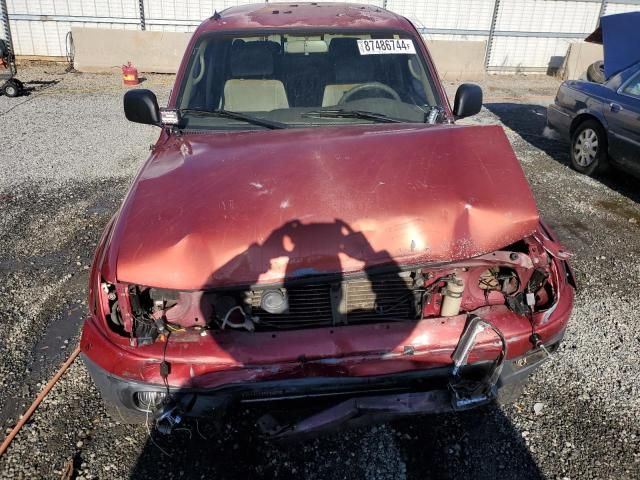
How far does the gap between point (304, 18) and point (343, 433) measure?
2914 mm

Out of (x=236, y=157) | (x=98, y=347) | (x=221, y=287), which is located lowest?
(x=98, y=347)

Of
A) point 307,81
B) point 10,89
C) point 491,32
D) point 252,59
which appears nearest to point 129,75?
point 10,89

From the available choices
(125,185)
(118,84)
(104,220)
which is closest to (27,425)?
(104,220)

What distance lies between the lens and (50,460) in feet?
8.39

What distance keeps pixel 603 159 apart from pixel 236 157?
5610 millimetres

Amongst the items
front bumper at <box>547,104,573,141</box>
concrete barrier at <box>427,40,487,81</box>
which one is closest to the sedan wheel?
front bumper at <box>547,104,573,141</box>

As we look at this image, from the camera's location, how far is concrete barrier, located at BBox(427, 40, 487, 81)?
551 inches

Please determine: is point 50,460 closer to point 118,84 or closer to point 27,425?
point 27,425

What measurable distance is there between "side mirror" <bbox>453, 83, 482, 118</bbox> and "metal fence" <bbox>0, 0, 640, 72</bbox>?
450 inches

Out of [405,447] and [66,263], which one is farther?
[66,263]

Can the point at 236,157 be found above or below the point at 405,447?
above

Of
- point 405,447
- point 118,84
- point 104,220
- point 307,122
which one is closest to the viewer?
point 405,447

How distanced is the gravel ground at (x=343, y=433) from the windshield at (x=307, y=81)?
185 centimetres

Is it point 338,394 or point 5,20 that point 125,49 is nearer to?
point 5,20
